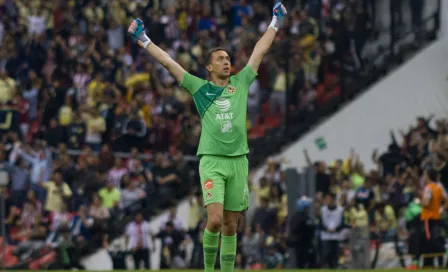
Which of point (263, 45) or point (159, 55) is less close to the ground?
point (263, 45)

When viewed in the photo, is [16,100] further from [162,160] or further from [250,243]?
[250,243]

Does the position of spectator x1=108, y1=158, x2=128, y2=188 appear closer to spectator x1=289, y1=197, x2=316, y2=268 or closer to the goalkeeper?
spectator x1=289, y1=197, x2=316, y2=268

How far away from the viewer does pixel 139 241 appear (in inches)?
1059

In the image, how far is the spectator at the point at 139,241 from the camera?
2666 centimetres

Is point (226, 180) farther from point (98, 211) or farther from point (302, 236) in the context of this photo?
point (98, 211)

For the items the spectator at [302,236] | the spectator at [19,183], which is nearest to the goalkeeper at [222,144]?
the spectator at [302,236]

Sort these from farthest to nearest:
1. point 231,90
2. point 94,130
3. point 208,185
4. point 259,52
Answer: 1. point 94,130
2. point 259,52
3. point 231,90
4. point 208,185

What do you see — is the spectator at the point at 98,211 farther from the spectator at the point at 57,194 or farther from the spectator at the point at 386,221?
the spectator at the point at 386,221

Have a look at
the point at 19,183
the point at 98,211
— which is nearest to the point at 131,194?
the point at 98,211

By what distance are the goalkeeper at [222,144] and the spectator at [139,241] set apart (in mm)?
12173

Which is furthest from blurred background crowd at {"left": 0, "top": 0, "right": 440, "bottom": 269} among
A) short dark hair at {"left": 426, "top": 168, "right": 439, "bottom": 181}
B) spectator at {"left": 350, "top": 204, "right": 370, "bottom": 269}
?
short dark hair at {"left": 426, "top": 168, "right": 439, "bottom": 181}

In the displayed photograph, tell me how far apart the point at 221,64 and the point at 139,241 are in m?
12.8

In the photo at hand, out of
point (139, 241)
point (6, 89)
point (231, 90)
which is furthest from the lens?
point (6, 89)

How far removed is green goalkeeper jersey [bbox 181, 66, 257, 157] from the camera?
47.2 feet
